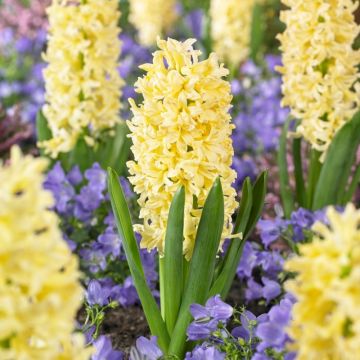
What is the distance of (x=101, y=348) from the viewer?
Answer: 154 centimetres

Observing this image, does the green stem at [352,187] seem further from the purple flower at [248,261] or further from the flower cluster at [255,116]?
the flower cluster at [255,116]

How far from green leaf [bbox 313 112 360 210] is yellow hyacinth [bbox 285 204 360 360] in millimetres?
1380

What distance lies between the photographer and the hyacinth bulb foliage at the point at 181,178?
5.55ft

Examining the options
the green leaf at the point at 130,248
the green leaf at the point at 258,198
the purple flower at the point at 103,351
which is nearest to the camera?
the purple flower at the point at 103,351

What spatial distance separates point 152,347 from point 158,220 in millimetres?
349

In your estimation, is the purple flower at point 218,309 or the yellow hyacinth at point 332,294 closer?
the yellow hyacinth at point 332,294

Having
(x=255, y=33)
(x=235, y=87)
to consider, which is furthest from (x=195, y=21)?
(x=235, y=87)

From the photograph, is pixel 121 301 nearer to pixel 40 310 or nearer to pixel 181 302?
pixel 181 302

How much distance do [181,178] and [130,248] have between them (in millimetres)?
247

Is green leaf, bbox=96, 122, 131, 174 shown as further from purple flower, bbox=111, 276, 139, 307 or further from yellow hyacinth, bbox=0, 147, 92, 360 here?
yellow hyacinth, bbox=0, 147, 92, 360

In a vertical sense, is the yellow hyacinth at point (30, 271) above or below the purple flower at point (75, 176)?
below

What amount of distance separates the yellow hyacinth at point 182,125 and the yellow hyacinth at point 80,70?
980 mm

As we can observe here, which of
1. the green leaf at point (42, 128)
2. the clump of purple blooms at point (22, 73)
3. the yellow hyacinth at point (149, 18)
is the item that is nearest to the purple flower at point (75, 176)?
the green leaf at point (42, 128)

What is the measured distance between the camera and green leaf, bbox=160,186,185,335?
1.69m
